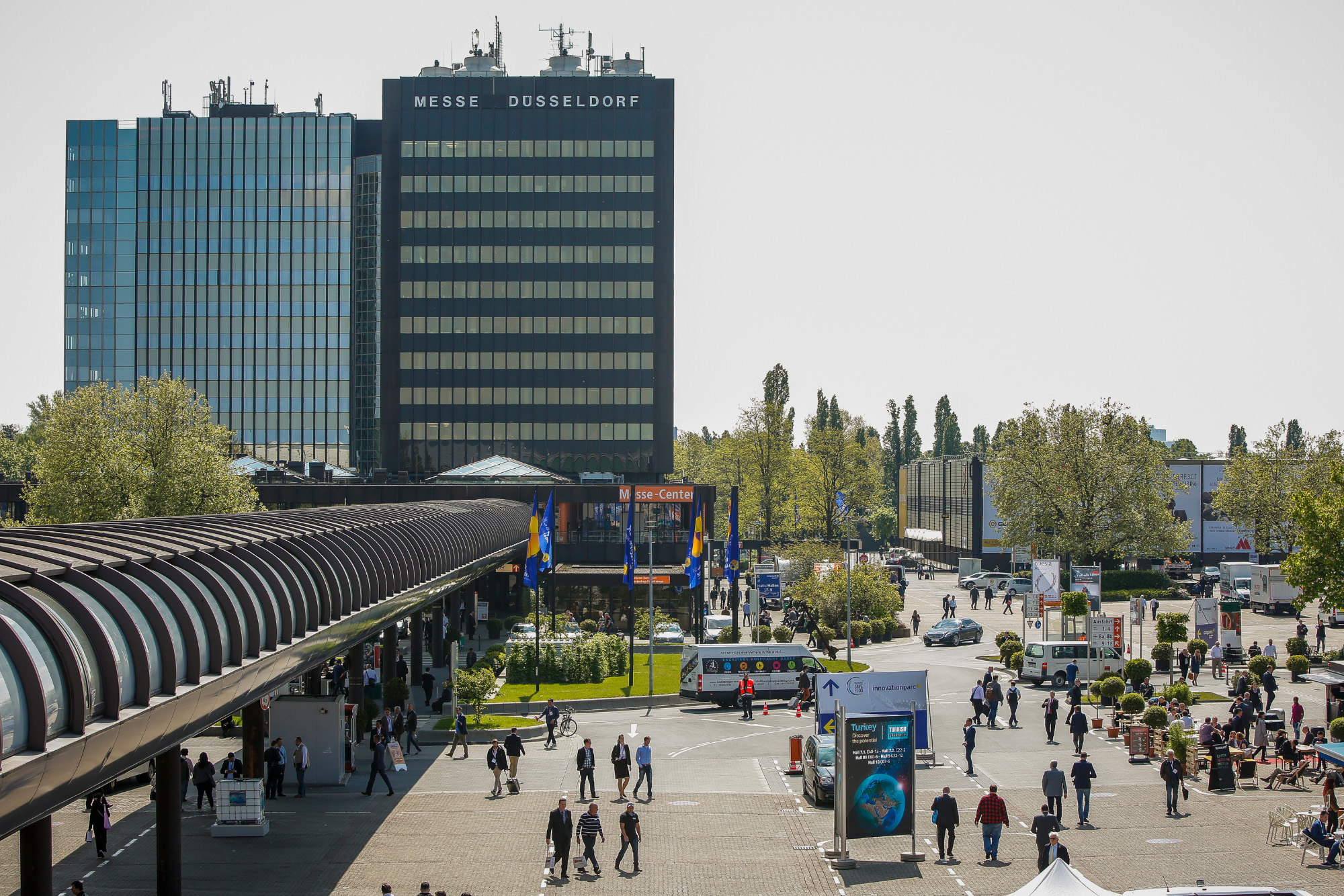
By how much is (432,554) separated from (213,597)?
61.0 feet

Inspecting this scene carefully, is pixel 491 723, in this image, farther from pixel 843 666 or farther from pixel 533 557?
pixel 843 666

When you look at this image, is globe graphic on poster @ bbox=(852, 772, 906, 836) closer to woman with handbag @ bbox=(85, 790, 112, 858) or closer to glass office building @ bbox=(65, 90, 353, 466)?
woman with handbag @ bbox=(85, 790, 112, 858)

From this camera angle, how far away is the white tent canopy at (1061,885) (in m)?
15.1

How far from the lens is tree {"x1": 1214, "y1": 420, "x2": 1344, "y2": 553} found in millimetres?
81625

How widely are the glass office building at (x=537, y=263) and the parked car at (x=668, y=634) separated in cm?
3912

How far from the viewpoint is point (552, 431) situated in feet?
319

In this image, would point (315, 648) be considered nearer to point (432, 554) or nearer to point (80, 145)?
point (432, 554)

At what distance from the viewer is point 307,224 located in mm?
109188

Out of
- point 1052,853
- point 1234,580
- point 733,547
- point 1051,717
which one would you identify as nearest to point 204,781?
point 1052,853

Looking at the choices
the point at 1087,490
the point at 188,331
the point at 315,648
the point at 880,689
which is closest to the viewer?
the point at 315,648

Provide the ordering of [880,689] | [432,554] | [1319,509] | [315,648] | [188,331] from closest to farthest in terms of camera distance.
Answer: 1. [315,648]
2. [880,689]
3. [432,554]
4. [1319,509]
5. [188,331]

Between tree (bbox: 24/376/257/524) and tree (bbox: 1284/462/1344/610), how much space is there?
1782 inches

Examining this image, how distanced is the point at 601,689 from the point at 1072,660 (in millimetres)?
17696

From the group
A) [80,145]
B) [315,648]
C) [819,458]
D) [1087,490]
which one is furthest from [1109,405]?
[80,145]
